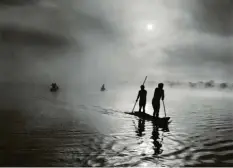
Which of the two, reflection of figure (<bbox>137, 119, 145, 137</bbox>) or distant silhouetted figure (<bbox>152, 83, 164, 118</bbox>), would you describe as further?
reflection of figure (<bbox>137, 119, 145, 137</bbox>)

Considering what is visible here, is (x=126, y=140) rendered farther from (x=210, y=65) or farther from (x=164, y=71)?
(x=210, y=65)

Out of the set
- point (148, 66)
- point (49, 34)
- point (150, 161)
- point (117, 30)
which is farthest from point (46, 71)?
point (150, 161)

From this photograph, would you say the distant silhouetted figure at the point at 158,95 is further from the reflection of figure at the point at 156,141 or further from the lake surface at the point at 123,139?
the reflection of figure at the point at 156,141

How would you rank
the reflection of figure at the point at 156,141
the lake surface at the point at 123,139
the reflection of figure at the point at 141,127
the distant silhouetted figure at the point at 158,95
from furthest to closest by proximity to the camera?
the reflection of figure at the point at 141,127 → the distant silhouetted figure at the point at 158,95 → the reflection of figure at the point at 156,141 → the lake surface at the point at 123,139

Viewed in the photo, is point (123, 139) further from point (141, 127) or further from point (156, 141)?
point (141, 127)

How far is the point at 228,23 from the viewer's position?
150 inches

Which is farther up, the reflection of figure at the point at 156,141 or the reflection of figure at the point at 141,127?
the reflection of figure at the point at 141,127

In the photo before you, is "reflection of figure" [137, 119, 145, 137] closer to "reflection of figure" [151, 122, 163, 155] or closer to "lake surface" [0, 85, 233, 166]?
"lake surface" [0, 85, 233, 166]

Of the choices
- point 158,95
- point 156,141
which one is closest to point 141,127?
point 158,95

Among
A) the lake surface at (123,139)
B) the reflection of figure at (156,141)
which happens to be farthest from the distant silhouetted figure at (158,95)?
the reflection of figure at (156,141)

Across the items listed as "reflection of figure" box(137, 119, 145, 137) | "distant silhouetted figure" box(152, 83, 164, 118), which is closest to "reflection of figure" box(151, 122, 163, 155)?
"reflection of figure" box(137, 119, 145, 137)

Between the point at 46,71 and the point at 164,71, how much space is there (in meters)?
1.52

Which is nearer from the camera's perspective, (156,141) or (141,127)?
(156,141)

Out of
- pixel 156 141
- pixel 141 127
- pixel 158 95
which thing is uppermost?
pixel 158 95
